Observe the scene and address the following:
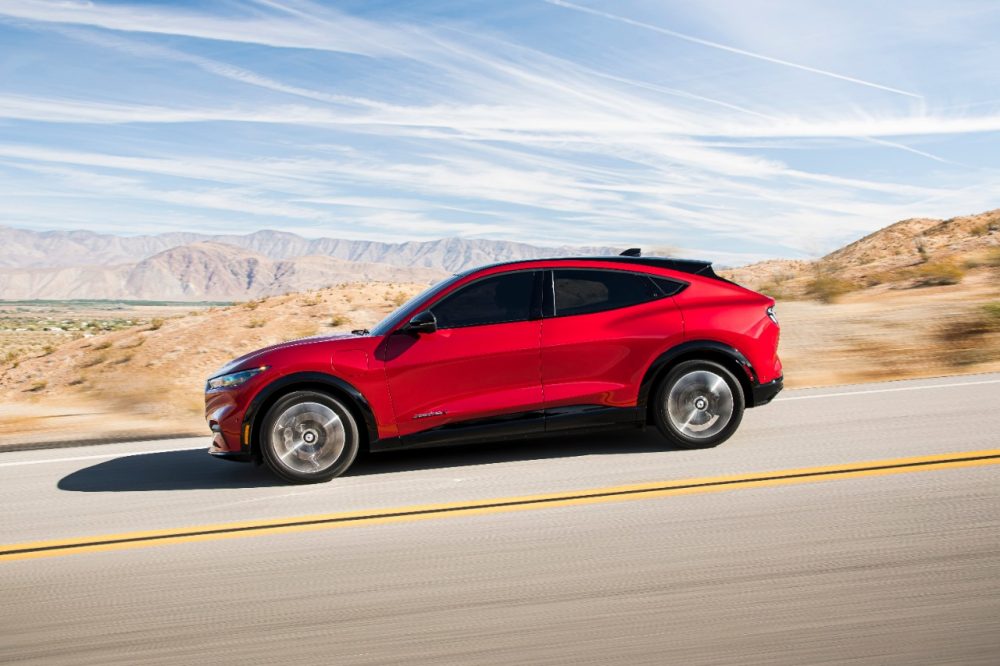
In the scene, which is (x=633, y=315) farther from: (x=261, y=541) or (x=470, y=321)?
(x=261, y=541)

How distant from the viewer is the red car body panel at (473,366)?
7117 mm

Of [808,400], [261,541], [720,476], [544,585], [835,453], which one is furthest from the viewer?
[808,400]

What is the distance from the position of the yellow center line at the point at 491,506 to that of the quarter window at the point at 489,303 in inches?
64.9

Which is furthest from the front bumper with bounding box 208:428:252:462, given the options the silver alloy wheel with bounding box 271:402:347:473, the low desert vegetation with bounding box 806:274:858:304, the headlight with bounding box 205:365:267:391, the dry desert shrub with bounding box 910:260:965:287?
the dry desert shrub with bounding box 910:260:965:287

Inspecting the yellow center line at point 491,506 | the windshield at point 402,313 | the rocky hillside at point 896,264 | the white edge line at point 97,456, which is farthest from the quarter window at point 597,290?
the rocky hillside at point 896,264

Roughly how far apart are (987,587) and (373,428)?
433cm

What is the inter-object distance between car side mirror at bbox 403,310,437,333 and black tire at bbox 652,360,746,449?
1.91 metres

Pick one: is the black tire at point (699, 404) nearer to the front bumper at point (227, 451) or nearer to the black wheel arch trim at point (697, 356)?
the black wheel arch trim at point (697, 356)

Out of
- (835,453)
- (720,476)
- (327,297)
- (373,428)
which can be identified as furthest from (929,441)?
(327,297)

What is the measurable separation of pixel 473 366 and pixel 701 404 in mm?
1928

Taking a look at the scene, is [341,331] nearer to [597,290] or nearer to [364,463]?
[364,463]

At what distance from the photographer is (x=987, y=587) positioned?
170 inches

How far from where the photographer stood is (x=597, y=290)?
7.62m

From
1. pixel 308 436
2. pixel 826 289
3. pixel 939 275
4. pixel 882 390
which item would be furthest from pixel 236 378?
pixel 939 275
